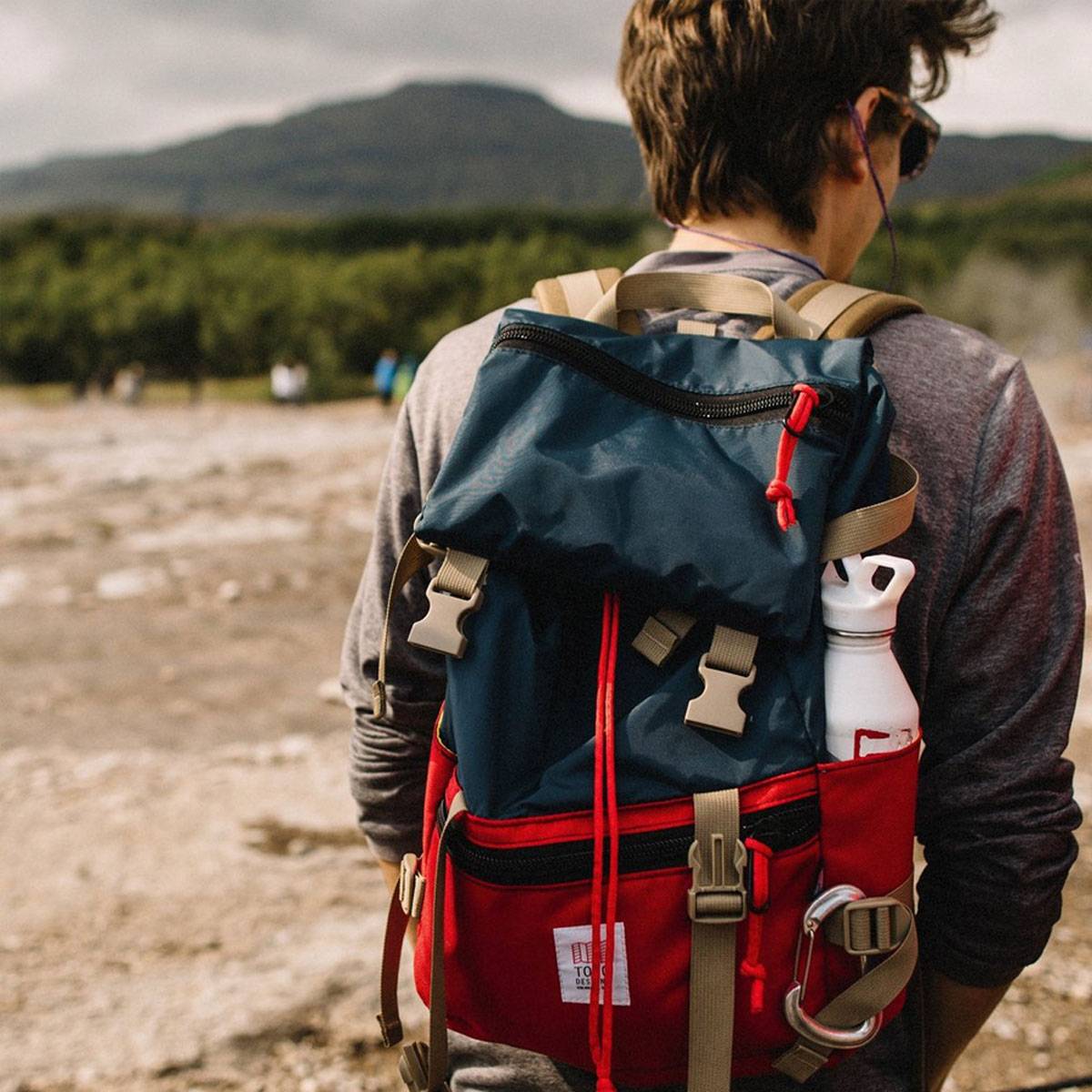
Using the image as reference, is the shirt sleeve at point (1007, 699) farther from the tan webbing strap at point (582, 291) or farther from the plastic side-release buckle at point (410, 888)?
the plastic side-release buckle at point (410, 888)

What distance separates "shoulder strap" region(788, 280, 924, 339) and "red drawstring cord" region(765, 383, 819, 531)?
0.56ft

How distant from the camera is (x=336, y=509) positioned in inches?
459

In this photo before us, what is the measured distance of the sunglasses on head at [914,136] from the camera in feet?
4.70

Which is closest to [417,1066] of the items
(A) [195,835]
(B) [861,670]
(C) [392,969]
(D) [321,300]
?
(C) [392,969]

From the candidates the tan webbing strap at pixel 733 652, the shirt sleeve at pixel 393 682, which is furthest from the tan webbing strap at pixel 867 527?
the shirt sleeve at pixel 393 682

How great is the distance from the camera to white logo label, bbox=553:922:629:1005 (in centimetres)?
110

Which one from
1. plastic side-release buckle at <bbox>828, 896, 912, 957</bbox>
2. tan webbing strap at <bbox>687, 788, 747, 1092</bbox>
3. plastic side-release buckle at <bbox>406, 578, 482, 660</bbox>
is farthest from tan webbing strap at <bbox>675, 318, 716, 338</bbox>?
plastic side-release buckle at <bbox>828, 896, 912, 957</bbox>

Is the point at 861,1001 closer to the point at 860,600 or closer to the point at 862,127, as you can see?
the point at 860,600

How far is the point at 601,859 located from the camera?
109 cm

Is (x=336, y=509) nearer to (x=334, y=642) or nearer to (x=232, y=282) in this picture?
(x=334, y=642)

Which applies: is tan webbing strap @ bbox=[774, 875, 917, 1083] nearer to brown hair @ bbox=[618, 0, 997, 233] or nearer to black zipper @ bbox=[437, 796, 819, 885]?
black zipper @ bbox=[437, 796, 819, 885]

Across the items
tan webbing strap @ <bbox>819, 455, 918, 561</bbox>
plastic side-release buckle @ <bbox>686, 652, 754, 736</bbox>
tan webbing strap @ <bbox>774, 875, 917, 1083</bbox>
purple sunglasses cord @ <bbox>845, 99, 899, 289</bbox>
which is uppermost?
purple sunglasses cord @ <bbox>845, 99, 899, 289</bbox>

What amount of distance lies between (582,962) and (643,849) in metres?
0.13

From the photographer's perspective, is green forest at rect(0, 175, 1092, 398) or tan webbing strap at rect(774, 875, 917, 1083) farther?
green forest at rect(0, 175, 1092, 398)
